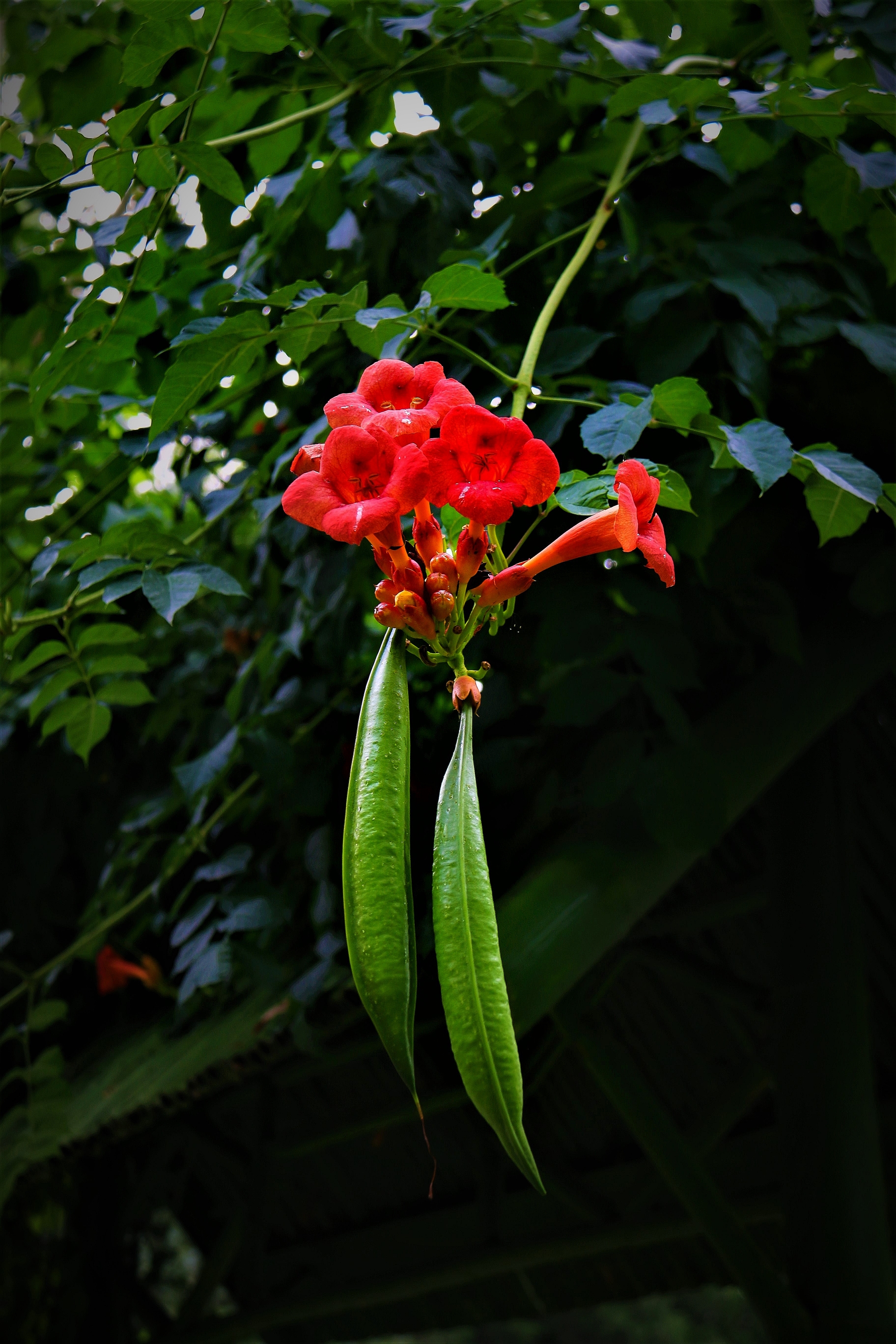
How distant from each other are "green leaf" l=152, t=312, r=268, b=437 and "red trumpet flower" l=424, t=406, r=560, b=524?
381 mm

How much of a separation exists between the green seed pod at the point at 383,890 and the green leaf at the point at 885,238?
3.22ft

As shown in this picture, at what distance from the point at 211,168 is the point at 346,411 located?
1.68 feet

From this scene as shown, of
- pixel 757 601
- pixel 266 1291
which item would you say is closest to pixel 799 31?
pixel 757 601

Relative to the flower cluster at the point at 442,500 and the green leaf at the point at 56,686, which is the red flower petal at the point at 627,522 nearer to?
the flower cluster at the point at 442,500

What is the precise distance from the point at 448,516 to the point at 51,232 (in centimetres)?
128

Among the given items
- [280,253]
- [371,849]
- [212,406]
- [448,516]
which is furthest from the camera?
[280,253]

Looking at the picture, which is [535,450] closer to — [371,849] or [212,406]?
[371,849]

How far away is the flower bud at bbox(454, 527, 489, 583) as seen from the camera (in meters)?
0.55

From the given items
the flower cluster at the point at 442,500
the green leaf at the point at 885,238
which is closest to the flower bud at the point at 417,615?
the flower cluster at the point at 442,500

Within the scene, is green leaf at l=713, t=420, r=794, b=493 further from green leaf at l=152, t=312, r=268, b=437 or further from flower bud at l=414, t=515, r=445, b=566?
green leaf at l=152, t=312, r=268, b=437

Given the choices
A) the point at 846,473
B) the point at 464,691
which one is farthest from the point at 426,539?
the point at 846,473

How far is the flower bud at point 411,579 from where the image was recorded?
0.54 m

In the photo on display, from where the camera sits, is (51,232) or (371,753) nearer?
(371,753)

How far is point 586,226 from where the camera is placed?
105 centimetres
